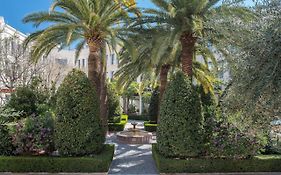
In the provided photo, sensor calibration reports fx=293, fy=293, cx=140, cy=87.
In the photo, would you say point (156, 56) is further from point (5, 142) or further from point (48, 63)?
point (48, 63)

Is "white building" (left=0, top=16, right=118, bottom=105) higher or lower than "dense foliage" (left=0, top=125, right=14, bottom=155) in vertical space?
higher

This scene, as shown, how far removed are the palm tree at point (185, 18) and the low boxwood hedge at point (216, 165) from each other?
159 inches

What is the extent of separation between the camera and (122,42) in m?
13.7

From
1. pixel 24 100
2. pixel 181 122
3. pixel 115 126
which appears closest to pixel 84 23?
pixel 24 100

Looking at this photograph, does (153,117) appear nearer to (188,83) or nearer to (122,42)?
(122,42)

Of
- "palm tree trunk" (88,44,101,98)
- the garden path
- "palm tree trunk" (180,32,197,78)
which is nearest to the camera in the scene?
the garden path

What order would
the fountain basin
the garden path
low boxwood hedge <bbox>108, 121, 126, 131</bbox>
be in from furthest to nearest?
low boxwood hedge <bbox>108, 121, 126, 131</bbox>, the fountain basin, the garden path

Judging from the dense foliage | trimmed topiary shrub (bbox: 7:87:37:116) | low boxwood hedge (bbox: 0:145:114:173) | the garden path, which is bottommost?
the garden path

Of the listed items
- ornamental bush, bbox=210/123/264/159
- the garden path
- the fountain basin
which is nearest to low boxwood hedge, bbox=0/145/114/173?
the garden path

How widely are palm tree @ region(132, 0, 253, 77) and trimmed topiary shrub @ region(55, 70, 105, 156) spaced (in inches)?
171

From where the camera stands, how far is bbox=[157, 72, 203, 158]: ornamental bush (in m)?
10.7

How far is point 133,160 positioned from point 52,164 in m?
3.99

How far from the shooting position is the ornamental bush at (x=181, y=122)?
10742 mm

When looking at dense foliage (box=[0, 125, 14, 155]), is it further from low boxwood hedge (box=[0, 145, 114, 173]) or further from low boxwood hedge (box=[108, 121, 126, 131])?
low boxwood hedge (box=[108, 121, 126, 131])
